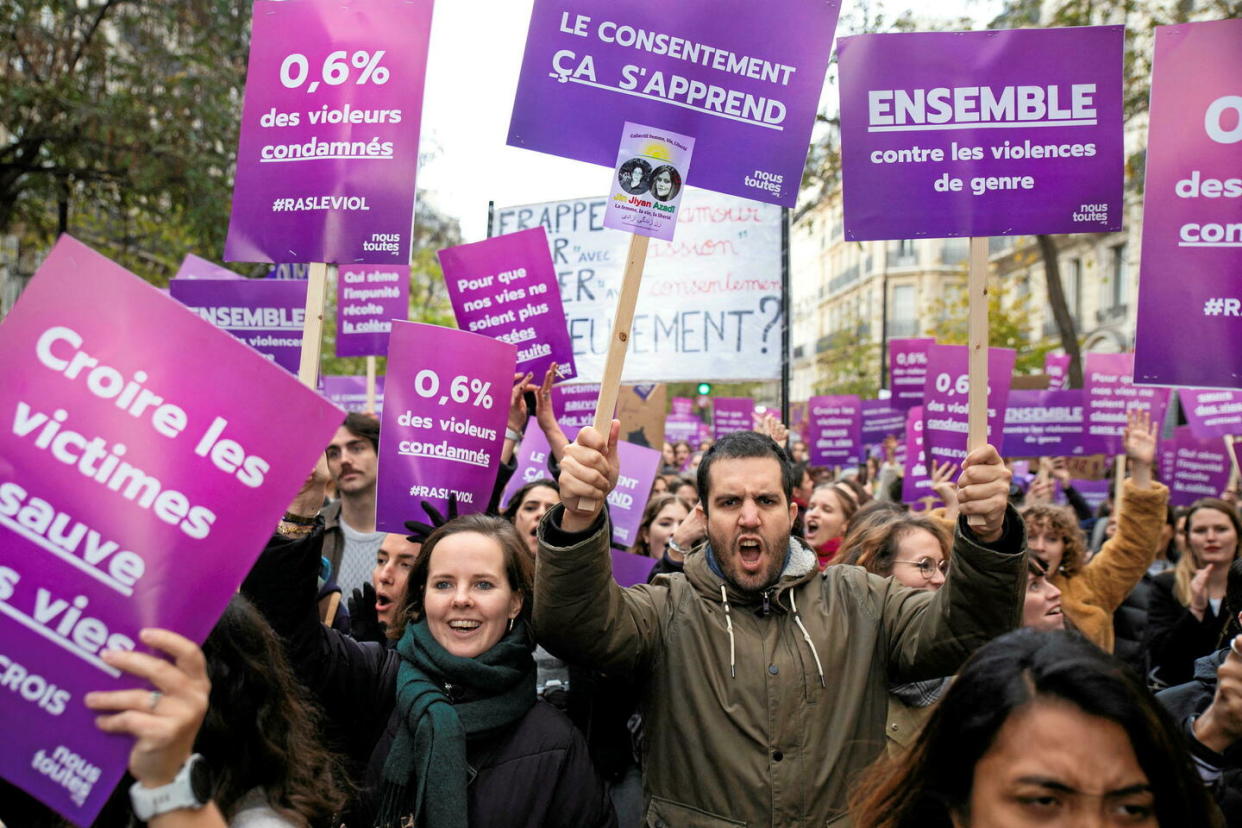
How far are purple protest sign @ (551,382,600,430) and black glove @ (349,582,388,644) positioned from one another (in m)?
3.59

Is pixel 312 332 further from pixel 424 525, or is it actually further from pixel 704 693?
pixel 704 693

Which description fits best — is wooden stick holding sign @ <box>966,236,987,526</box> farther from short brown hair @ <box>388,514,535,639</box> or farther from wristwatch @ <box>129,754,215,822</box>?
wristwatch @ <box>129,754,215,822</box>

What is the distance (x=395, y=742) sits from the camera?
9.60 feet

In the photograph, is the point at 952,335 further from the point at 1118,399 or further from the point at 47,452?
the point at 47,452

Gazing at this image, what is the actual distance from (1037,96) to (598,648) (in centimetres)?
204

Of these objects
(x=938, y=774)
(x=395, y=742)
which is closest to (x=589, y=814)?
(x=395, y=742)

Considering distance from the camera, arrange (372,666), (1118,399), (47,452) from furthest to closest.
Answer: (1118,399) < (372,666) < (47,452)

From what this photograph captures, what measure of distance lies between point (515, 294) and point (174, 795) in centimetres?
452

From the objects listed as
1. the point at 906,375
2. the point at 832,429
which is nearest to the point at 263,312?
the point at 906,375

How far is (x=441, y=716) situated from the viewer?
2852mm

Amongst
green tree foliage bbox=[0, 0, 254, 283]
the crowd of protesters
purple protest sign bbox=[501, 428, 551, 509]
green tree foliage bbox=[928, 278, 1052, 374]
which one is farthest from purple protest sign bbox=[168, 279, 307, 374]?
green tree foliage bbox=[928, 278, 1052, 374]

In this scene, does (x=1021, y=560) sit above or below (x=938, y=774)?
above

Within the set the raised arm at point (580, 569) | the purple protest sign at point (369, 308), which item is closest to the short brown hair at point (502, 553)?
the raised arm at point (580, 569)

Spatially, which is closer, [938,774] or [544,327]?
[938,774]
